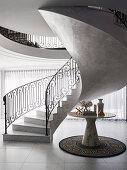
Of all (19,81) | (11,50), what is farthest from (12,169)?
(19,81)

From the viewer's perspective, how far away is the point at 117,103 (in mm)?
9234

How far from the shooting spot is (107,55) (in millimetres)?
4305

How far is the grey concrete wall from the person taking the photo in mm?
3719

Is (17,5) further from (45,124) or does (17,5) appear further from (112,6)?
A: (45,124)

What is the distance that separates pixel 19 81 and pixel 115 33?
7.12 meters

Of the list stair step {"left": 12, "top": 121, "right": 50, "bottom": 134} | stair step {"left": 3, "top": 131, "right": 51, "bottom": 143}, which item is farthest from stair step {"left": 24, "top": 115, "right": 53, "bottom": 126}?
stair step {"left": 3, "top": 131, "right": 51, "bottom": 143}

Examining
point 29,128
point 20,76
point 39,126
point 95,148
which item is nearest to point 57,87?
point 39,126

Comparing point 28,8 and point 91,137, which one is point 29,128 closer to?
point 91,137

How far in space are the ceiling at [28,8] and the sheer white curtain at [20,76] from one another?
484cm

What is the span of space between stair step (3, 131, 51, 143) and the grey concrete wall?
72.6 inches

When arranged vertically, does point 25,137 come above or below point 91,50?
below

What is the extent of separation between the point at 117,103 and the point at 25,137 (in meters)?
5.56

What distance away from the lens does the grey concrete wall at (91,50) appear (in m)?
3.72

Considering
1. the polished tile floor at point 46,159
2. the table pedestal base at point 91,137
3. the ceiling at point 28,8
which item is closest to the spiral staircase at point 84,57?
the ceiling at point 28,8
